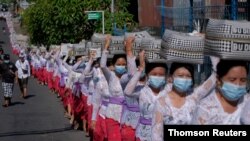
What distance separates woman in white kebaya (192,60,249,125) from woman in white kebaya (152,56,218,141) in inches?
19.1

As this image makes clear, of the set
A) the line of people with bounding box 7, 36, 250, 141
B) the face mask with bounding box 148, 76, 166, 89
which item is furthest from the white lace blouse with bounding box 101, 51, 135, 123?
the face mask with bounding box 148, 76, 166, 89

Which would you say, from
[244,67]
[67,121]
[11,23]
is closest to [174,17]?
[67,121]

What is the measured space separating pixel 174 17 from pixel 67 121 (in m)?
5.18

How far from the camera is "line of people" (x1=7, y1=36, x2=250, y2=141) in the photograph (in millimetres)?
4824

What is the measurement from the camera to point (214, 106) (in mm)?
4840

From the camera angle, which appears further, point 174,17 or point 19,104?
point 19,104

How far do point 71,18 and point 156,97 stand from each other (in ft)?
65.1

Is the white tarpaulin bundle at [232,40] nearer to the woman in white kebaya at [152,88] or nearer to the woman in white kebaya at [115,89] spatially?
the woman in white kebaya at [152,88]

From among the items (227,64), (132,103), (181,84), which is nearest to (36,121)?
(132,103)

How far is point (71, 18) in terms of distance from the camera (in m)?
26.2

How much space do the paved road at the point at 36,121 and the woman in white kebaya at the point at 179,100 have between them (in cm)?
796

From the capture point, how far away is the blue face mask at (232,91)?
4.70m

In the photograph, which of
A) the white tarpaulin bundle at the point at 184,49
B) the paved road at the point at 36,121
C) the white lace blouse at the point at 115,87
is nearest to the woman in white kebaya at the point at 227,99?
the white tarpaulin bundle at the point at 184,49

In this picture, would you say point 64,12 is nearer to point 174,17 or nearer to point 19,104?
point 19,104
